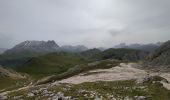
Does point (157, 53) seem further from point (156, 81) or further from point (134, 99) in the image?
point (134, 99)

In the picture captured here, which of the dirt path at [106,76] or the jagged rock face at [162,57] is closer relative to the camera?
the dirt path at [106,76]

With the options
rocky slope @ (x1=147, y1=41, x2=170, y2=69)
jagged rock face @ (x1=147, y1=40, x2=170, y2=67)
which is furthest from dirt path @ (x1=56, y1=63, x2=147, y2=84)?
jagged rock face @ (x1=147, y1=40, x2=170, y2=67)

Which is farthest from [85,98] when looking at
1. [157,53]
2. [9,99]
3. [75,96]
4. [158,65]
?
[157,53]

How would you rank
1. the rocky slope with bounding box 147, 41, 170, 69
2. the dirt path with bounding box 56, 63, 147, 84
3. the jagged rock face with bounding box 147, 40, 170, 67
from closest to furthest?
1. the dirt path with bounding box 56, 63, 147, 84
2. the rocky slope with bounding box 147, 41, 170, 69
3. the jagged rock face with bounding box 147, 40, 170, 67

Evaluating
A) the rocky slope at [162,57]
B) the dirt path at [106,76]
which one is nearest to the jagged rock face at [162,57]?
the rocky slope at [162,57]

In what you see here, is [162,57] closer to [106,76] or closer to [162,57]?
[162,57]

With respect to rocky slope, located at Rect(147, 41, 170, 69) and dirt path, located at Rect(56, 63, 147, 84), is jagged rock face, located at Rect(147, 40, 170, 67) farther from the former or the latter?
dirt path, located at Rect(56, 63, 147, 84)

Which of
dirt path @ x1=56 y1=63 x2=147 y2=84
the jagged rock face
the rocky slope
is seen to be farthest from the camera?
the jagged rock face

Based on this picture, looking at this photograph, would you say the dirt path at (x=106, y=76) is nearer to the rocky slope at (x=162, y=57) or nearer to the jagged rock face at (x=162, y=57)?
the rocky slope at (x=162, y=57)

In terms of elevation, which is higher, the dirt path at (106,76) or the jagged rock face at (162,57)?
the jagged rock face at (162,57)

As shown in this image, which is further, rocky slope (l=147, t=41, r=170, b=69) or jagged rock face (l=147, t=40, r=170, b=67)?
jagged rock face (l=147, t=40, r=170, b=67)

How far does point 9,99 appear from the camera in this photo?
2270 inches

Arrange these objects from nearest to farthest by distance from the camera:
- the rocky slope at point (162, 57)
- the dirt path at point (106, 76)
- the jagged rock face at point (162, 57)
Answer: the dirt path at point (106, 76) → the rocky slope at point (162, 57) → the jagged rock face at point (162, 57)

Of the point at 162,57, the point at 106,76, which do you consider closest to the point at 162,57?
the point at 162,57
